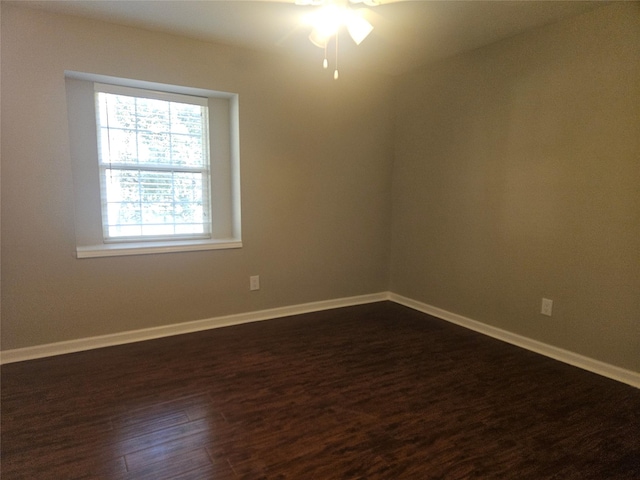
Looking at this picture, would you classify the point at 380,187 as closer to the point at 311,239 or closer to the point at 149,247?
the point at 311,239

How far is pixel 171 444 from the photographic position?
176cm

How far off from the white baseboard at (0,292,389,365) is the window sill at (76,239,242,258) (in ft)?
2.04

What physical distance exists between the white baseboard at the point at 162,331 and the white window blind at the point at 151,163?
2.51ft

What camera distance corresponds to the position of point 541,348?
282 cm

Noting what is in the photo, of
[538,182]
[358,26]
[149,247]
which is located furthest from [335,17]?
[149,247]

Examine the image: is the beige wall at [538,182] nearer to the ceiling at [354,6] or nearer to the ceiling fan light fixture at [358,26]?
the ceiling at [354,6]

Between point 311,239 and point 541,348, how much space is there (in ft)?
6.95

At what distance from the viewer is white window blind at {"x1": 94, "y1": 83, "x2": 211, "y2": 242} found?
9.63 feet

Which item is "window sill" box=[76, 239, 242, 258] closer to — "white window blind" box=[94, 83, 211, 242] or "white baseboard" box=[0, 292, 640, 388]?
"white window blind" box=[94, 83, 211, 242]

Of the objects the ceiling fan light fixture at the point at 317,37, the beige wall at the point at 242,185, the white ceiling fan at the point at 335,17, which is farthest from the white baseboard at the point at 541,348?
the ceiling fan light fixture at the point at 317,37

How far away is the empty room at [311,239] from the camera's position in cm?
187

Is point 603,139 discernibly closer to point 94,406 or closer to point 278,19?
point 278,19

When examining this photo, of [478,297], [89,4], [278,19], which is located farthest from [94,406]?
[478,297]

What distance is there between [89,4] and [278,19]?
→ 1.20 m
